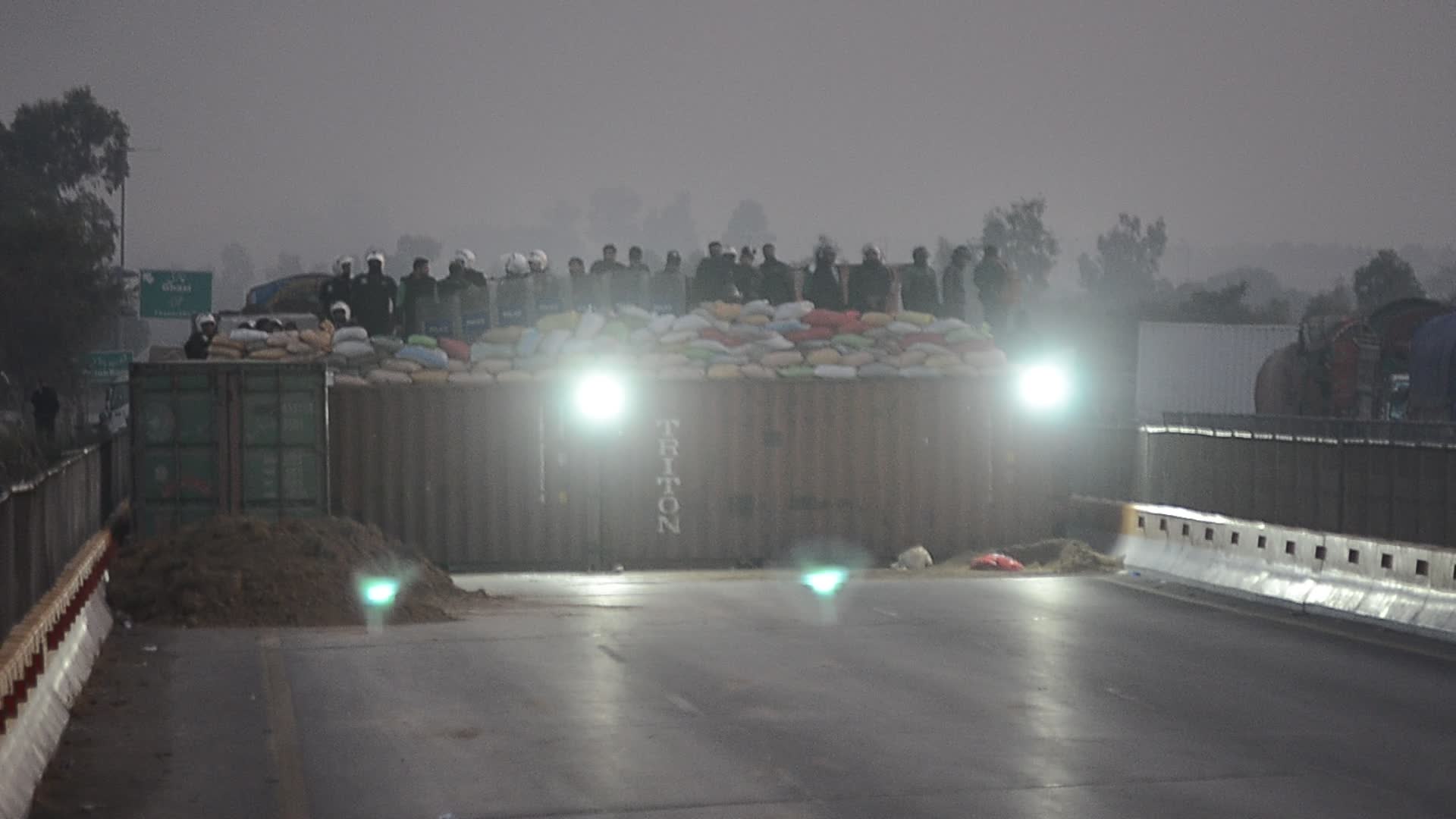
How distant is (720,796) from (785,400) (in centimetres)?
1399

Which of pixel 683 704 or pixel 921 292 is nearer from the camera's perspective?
pixel 683 704

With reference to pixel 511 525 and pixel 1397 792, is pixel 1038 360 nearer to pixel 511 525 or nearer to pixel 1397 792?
pixel 511 525

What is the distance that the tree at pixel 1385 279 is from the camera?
9994 centimetres

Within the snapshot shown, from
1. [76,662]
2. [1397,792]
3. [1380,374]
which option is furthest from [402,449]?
[1380,374]

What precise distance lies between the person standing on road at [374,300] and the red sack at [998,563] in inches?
345

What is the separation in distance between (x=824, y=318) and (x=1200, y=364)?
36.5m

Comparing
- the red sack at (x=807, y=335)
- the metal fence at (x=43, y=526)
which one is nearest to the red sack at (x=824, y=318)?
the red sack at (x=807, y=335)

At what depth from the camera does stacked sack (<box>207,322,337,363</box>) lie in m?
22.1

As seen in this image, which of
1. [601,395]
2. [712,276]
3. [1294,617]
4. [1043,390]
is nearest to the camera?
[1294,617]

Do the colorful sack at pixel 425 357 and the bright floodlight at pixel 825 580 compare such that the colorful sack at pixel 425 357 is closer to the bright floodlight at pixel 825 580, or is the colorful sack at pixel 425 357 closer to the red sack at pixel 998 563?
the bright floodlight at pixel 825 580

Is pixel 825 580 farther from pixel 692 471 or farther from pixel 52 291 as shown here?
pixel 52 291

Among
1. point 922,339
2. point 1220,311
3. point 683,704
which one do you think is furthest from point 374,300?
point 1220,311

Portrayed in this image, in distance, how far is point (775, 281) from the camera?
2547 centimetres

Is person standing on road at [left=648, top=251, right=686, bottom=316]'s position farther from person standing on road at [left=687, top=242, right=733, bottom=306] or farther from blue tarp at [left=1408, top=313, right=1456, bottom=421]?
blue tarp at [left=1408, top=313, right=1456, bottom=421]
